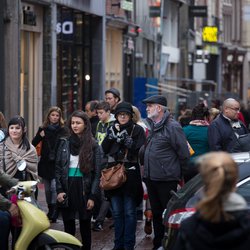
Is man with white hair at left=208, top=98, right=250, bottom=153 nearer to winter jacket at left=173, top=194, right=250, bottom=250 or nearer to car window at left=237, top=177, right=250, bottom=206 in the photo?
car window at left=237, top=177, right=250, bottom=206

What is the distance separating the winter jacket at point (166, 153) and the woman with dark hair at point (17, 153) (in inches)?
53.5

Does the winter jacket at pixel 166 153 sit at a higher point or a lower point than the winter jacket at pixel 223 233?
lower

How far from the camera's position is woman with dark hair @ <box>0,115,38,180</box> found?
1088cm

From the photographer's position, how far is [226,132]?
12938 mm

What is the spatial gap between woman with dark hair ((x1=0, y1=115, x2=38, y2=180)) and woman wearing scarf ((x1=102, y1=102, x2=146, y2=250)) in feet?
3.45

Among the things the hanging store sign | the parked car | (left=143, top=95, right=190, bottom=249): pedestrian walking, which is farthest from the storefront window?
the hanging store sign

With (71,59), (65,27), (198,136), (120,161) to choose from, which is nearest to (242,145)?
(198,136)

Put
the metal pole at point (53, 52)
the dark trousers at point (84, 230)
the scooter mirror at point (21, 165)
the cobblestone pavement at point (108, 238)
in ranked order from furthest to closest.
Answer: the metal pole at point (53, 52), the cobblestone pavement at point (108, 238), the dark trousers at point (84, 230), the scooter mirror at point (21, 165)

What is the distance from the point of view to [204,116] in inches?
551

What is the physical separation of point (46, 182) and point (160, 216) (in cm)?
344

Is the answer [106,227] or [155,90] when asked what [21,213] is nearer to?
[106,227]

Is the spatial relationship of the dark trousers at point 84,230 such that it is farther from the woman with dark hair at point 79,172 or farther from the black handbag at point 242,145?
the black handbag at point 242,145

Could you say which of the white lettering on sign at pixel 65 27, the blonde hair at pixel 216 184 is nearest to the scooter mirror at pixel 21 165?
the blonde hair at pixel 216 184

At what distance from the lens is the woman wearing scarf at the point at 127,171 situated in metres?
11.5
